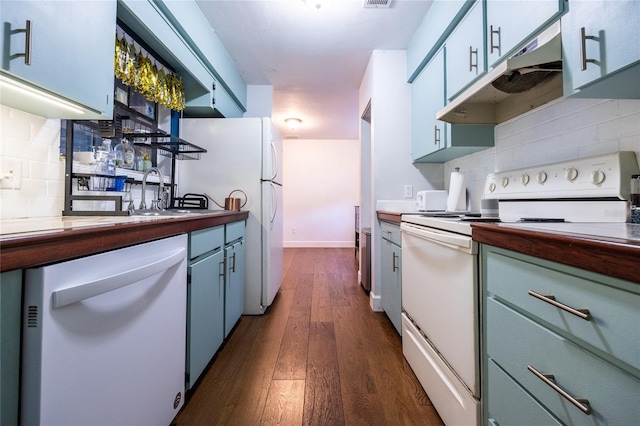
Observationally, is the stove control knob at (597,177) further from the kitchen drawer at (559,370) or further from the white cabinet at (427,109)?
the white cabinet at (427,109)

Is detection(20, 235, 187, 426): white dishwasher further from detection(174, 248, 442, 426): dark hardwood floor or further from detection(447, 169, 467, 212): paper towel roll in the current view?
detection(447, 169, 467, 212): paper towel roll

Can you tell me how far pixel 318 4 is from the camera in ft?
6.28

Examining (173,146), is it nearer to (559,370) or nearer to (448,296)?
(448,296)

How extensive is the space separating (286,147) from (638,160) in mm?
5657

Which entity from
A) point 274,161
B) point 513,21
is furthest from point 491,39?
point 274,161

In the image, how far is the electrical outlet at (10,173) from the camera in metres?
1.05

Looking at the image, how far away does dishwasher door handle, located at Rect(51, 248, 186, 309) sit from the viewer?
0.60 m

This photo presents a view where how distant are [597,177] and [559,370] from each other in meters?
0.78

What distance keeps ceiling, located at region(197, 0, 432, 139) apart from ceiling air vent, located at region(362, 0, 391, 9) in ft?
0.07

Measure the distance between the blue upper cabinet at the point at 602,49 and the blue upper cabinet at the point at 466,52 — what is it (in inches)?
23.6

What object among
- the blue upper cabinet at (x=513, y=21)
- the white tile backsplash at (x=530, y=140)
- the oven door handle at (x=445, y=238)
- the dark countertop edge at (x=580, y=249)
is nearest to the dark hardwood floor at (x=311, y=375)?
the oven door handle at (x=445, y=238)

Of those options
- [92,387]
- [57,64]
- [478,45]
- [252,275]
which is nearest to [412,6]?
[478,45]

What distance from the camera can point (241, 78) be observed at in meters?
3.01

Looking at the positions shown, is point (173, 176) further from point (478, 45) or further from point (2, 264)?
point (478, 45)
